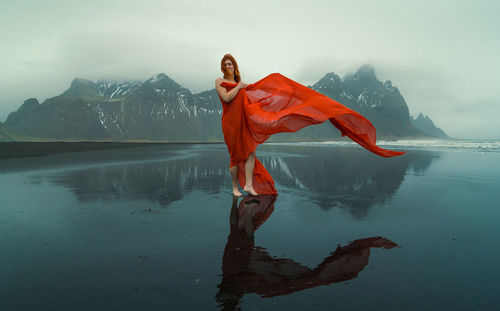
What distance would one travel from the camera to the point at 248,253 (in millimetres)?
2957

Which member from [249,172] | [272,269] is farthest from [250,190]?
[272,269]

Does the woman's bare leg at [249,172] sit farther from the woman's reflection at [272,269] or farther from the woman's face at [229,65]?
the woman's reflection at [272,269]

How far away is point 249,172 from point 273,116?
130cm

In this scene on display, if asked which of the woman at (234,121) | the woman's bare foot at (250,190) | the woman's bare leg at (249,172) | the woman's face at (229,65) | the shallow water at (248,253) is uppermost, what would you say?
the woman's face at (229,65)

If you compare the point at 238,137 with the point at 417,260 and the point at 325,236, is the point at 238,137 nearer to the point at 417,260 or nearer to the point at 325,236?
the point at 325,236

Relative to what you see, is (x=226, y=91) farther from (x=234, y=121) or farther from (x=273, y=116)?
(x=273, y=116)

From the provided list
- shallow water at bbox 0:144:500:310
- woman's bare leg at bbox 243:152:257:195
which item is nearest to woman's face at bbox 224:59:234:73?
woman's bare leg at bbox 243:152:257:195

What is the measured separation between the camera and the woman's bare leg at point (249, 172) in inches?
248

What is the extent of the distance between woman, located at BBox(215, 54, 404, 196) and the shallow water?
1.00 metres

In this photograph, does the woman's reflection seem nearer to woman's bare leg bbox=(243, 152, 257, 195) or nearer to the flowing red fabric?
woman's bare leg bbox=(243, 152, 257, 195)

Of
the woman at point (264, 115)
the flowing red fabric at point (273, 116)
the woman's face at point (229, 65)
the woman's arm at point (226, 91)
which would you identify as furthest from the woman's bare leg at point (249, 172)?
the woman's face at point (229, 65)

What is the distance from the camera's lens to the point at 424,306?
206 cm

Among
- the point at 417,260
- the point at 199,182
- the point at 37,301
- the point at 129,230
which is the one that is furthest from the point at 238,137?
the point at 37,301

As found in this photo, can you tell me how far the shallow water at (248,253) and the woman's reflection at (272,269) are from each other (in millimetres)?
10
